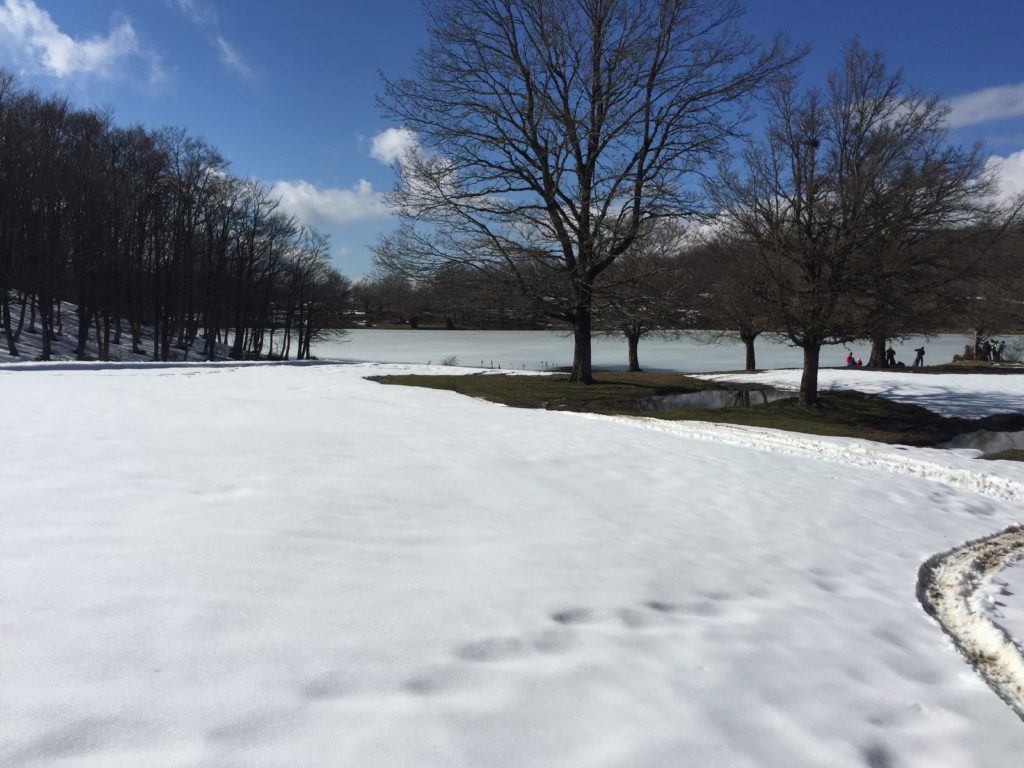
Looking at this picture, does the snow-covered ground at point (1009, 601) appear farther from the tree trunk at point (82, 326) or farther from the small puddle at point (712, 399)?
the tree trunk at point (82, 326)

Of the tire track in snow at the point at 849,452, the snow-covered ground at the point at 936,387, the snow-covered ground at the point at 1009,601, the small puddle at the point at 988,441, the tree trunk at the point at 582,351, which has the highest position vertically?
the tree trunk at the point at 582,351

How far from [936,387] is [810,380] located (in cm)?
665

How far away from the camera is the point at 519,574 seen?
3.87 metres

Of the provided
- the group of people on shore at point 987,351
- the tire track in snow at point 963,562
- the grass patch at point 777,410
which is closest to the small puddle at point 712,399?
the grass patch at point 777,410

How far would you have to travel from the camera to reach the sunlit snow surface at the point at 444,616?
7.27 feet

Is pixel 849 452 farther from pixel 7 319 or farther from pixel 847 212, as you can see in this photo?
pixel 7 319

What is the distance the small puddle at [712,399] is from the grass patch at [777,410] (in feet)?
1.02

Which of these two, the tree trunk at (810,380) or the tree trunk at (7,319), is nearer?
the tree trunk at (810,380)

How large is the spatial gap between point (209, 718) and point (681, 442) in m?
8.75

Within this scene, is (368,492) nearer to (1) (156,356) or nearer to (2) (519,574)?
(2) (519,574)

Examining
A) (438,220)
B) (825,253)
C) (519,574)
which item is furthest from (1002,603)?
(438,220)

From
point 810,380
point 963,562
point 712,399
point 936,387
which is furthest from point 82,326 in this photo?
point 936,387

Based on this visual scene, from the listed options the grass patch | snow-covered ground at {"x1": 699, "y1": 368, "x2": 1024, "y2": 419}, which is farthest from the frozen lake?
the grass patch

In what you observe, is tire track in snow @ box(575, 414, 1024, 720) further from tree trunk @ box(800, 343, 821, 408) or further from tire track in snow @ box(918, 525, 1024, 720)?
tree trunk @ box(800, 343, 821, 408)
